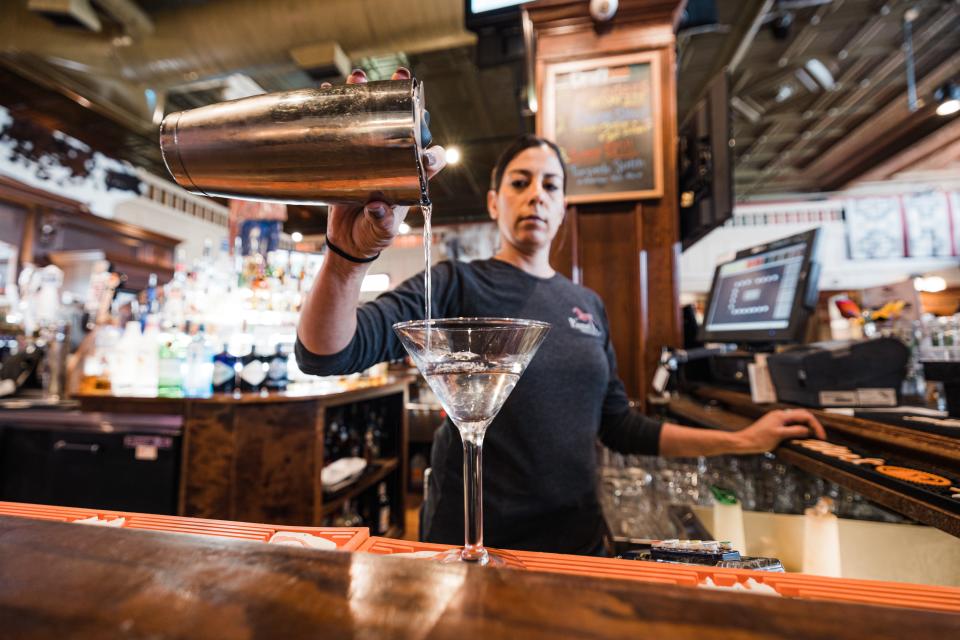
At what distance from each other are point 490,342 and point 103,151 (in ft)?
23.8

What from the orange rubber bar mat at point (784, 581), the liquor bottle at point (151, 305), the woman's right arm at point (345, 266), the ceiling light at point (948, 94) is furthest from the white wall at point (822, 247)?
the orange rubber bar mat at point (784, 581)

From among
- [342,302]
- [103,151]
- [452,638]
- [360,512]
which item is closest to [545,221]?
[342,302]

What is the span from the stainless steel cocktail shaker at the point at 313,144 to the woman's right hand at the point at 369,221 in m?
0.03

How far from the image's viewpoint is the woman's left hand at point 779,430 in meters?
1.10

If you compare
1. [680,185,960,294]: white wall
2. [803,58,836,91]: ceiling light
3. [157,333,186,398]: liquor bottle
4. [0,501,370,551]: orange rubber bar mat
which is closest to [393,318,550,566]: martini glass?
[0,501,370,551]: orange rubber bar mat

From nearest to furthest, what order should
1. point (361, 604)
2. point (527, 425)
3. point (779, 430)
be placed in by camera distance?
point (361, 604), point (779, 430), point (527, 425)

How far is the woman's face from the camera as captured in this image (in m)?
1.39

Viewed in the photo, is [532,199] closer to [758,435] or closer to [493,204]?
[493,204]

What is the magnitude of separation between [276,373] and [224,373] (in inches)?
9.3

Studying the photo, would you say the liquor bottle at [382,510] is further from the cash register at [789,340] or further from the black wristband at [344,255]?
the black wristband at [344,255]

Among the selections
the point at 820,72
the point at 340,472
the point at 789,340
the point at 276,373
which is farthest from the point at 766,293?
the point at 820,72

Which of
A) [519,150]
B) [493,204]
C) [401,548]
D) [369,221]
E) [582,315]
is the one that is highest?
[519,150]

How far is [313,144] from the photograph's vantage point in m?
0.63

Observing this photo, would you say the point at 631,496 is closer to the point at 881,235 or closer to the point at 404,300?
the point at 404,300
